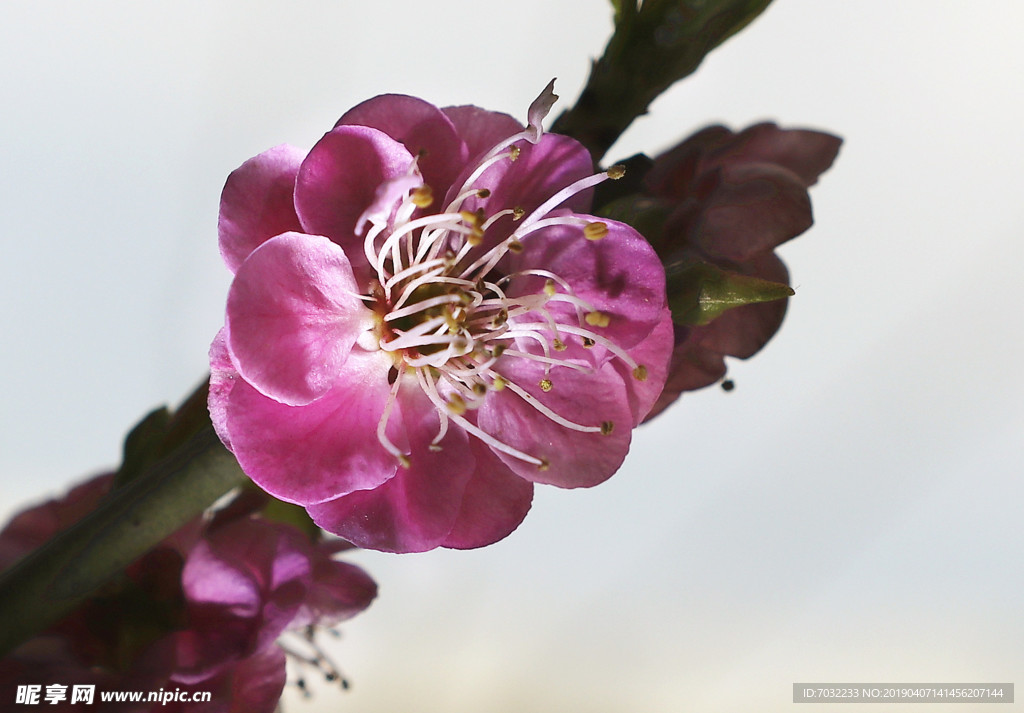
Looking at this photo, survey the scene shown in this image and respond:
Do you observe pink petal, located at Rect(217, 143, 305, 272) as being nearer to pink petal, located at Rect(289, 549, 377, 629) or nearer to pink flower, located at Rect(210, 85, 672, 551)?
pink flower, located at Rect(210, 85, 672, 551)

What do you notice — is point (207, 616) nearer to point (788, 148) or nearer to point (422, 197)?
point (422, 197)

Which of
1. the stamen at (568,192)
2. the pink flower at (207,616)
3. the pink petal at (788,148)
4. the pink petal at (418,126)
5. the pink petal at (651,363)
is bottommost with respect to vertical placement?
the pink flower at (207,616)

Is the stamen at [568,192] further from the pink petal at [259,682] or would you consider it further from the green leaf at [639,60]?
the pink petal at [259,682]

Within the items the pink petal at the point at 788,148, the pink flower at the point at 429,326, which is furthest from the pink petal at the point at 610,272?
the pink petal at the point at 788,148

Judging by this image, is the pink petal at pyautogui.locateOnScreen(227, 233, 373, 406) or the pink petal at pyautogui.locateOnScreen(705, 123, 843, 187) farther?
the pink petal at pyautogui.locateOnScreen(705, 123, 843, 187)

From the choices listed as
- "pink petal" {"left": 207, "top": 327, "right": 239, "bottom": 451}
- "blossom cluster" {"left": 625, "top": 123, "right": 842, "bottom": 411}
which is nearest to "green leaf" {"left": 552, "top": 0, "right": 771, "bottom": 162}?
"blossom cluster" {"left": 625, "top": 123, "right": 842, "bottom": 411}

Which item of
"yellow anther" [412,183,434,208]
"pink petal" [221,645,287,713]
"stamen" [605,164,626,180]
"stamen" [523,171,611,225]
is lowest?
"pink petal" [221,645,287,713]

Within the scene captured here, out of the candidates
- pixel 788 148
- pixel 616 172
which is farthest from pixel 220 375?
pixel 788 148
